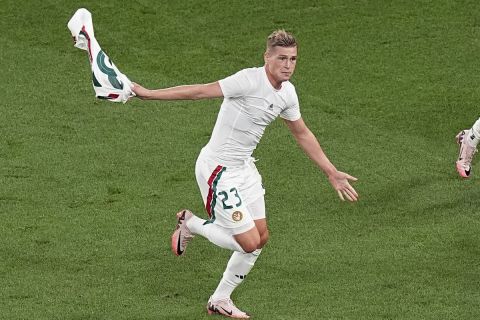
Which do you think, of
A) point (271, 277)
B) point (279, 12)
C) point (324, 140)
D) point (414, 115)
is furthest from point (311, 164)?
point (279, 12)

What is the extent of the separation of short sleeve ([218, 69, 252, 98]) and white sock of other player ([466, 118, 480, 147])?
159 inches

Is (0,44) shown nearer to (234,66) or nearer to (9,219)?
(234,66)

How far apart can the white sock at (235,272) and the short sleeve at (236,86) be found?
1359 millimetres

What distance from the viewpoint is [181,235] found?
11781 millimetres

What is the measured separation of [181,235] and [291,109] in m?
1.66

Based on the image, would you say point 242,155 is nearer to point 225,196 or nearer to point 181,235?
point 225,196

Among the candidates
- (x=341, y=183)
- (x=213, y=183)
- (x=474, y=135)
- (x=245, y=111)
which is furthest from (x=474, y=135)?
(x=213, y=183)

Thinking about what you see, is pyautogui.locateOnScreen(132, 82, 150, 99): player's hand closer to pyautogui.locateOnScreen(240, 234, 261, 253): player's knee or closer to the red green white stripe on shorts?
the red green white stripe on shorts

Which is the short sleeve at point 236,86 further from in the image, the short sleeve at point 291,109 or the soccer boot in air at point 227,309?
the soccer boot in air at point 227,309

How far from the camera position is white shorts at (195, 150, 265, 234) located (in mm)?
10906

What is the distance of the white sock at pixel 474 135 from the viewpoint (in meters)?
14.0

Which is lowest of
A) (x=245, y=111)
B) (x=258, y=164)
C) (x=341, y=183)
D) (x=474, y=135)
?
(x=258, y=164)

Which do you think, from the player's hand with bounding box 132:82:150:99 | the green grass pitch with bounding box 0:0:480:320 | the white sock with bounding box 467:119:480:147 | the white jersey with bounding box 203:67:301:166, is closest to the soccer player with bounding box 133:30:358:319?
the white jersey with bounding box 203:67:301:166

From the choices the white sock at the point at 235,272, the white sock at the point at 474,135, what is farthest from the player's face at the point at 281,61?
the white sock at the point at 474,135
